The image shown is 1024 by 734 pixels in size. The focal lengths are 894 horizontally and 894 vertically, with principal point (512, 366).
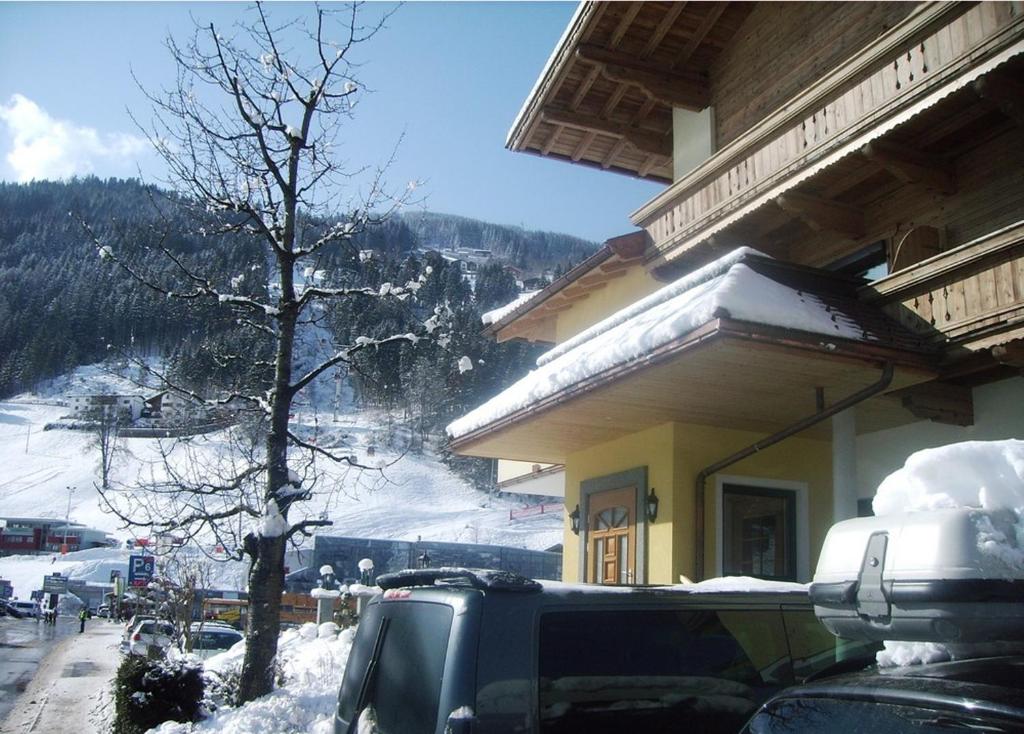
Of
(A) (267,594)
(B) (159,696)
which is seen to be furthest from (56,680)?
(A) (267,594)

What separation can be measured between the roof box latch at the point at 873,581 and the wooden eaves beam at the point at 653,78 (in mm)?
10333

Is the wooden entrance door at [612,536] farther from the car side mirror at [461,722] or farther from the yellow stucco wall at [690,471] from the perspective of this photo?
the car side mirror at [461,722]

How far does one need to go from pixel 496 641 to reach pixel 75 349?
161 m

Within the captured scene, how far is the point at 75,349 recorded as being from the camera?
5822 inches

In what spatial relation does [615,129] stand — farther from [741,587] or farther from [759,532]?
[741,587]

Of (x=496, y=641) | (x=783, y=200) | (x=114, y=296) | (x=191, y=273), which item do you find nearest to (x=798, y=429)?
(x=783, y=200)

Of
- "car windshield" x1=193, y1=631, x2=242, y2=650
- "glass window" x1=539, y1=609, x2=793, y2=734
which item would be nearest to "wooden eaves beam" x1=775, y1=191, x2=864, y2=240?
"glass window" x1=539, y1=609, x2=793, y2=734

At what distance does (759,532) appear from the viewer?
34.1 ft

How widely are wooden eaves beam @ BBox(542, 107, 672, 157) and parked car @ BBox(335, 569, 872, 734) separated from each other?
10.5 m

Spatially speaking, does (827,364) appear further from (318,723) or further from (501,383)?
(501,383)

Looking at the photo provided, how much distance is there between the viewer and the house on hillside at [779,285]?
24.2 feet

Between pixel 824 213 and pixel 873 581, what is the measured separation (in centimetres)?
740

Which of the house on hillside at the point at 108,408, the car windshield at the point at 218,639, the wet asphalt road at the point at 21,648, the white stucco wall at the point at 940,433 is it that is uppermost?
the house on hillside at the point at 108,408

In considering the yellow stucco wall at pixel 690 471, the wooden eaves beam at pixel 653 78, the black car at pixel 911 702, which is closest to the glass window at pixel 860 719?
the black car at pixel 911 702
